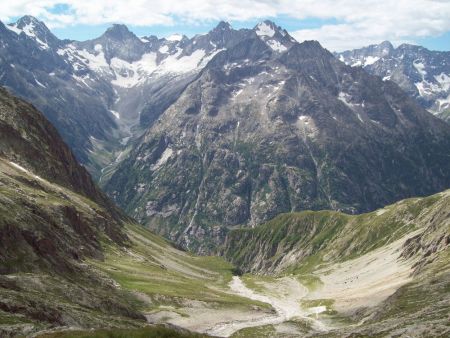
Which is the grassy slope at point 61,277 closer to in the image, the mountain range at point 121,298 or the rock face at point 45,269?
the rock face at point 45,269

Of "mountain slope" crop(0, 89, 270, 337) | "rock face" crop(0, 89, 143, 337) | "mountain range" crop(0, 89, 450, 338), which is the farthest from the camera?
"mountain range" crop(0, 89, 450, 338)

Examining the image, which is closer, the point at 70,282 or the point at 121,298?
the point at 70,282

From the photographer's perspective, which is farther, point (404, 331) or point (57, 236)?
point (57, 236)

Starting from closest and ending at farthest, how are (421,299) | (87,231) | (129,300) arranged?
(421,299) → (129,300) → (87,231)

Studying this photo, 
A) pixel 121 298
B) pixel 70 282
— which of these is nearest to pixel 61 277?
pixel 70 282

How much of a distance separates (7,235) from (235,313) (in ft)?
219

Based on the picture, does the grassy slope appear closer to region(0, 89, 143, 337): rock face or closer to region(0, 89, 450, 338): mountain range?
region(0, 89, 143, 337): rock face

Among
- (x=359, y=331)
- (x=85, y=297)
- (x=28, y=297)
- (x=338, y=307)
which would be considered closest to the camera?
(x=28, y=297)

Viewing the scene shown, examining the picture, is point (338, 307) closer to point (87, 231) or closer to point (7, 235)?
point (87, 231)

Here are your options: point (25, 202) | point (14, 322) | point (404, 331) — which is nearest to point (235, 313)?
point (25, 202)

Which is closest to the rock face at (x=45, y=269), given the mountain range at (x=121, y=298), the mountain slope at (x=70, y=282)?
the mountain slope at (x=70, y=282)

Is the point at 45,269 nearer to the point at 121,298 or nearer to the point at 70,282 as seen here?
the point at 70,282

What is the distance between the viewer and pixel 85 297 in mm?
96812

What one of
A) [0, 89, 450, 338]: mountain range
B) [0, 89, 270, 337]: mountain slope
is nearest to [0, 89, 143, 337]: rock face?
[0, 89, 270, 337]: mountain slope
